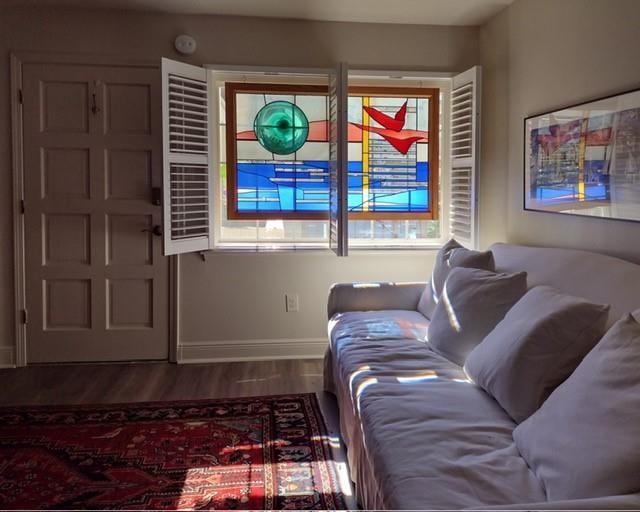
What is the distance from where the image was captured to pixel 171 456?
2.55m

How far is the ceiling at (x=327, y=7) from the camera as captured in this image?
361 centimetres

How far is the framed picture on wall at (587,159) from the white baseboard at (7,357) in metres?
3.43

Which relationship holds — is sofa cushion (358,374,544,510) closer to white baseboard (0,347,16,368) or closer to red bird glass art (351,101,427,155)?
red bird glass art (351,101,427,155)

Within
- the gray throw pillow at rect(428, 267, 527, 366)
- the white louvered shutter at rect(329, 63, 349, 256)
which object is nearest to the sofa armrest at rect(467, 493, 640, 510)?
the gray throw pillow at rect(428, 267, 527, 366)

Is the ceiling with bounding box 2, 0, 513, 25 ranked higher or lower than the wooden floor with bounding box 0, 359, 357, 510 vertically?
higher

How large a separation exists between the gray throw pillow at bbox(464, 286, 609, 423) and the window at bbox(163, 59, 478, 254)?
1.98 metres

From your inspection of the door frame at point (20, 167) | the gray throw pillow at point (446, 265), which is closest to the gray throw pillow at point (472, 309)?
the gray throw pillow at point (446, 265)

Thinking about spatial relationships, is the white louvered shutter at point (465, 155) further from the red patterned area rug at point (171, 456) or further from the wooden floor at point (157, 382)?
the red patterned area rug at point (171, 456)

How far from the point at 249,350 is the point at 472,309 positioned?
1975mm

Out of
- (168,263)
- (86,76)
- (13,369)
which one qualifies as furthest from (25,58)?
(13,369)

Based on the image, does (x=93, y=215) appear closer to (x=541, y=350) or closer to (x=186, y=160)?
(x=186, y=160)

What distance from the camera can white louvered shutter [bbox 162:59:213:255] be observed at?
3.54m

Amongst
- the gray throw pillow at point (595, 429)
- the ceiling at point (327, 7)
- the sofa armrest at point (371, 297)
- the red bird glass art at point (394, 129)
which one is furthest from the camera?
the red bird glass art at point (394, 129)

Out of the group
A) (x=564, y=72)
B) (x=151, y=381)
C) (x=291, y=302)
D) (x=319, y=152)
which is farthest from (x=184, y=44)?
(x=564, y=72)
